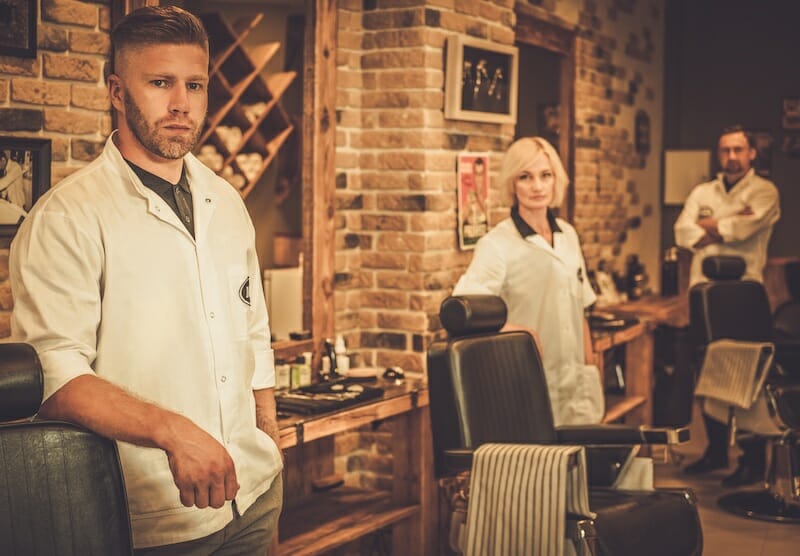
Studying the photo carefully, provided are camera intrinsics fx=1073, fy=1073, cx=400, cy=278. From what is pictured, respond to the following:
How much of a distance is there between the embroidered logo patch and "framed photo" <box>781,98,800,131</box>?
6648mm

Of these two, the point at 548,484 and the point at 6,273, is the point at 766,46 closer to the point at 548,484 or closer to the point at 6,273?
the point at 548,484

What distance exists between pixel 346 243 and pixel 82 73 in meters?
1.55

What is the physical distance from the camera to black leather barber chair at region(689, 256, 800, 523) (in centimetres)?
482

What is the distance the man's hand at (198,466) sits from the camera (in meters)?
1.68

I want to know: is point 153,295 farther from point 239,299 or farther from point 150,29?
point 150,29

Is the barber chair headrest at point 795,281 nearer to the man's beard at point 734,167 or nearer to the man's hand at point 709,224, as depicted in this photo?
the man's hand at point 709,224

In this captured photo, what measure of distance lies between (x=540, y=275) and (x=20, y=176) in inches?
74.2

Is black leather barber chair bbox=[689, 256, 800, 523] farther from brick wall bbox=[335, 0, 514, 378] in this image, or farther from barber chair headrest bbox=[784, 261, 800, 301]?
brick wall bbox=[335, 0, 514, 378]

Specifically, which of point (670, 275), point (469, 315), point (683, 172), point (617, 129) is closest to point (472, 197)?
point (469, 315)

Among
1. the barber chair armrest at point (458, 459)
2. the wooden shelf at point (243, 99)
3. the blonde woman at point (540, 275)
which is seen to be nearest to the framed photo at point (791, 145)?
the blonde woman at point (540, 275)

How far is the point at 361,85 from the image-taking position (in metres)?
4.23

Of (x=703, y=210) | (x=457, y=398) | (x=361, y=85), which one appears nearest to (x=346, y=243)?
(x=361, y=85)

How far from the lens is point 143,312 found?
1.95 metres

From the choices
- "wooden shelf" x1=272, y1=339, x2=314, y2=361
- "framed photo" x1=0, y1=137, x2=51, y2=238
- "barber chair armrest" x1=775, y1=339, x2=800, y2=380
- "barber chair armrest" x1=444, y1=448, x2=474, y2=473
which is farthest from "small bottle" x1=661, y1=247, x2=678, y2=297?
"framed photo" x1=0, y1=137, x2=51, y2=238
